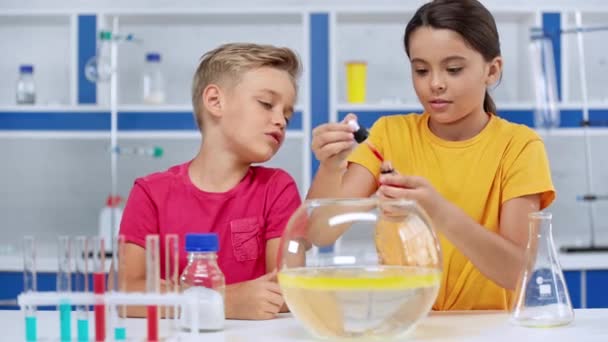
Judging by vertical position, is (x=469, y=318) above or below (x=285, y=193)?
below

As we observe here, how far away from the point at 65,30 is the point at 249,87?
89.1 inches

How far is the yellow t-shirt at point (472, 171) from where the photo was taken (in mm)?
1420

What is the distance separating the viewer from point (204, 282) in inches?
40.8

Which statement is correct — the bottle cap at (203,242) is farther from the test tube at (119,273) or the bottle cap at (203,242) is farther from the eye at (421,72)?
the eye at (421,72)

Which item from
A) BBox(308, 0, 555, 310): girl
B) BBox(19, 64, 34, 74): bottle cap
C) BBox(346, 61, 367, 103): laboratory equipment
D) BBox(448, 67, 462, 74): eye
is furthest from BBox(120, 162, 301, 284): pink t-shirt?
BBox(19, 64, 34, 74): bottle cap

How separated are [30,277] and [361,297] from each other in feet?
1.19

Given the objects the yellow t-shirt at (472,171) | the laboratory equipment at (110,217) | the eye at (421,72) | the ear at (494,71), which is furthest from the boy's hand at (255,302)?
the laboratory equipment at (110,217)

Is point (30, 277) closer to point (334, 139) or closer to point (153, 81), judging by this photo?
point (334, 139)

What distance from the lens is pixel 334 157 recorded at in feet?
4.22

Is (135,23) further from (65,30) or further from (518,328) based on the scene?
(518,328)

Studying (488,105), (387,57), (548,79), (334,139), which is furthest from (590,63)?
(334,139)

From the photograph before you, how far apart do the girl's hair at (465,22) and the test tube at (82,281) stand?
71 cm

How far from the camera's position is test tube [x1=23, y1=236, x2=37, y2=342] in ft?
3.15

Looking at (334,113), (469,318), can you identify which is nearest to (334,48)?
(334,113)
